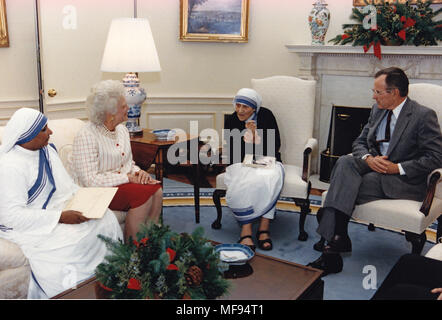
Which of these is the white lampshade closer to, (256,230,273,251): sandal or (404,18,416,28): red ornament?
(256,230,273,251): sandal

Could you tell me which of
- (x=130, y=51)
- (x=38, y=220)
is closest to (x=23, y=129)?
(x=38, y=220)

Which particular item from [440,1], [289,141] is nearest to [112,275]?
[289,141]

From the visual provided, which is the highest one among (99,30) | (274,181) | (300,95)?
(99,30)

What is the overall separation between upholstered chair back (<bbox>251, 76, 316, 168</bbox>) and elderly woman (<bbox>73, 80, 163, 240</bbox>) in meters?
1.31

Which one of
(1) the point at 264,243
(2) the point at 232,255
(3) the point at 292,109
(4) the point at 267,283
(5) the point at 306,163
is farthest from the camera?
(3) the point at 292,109

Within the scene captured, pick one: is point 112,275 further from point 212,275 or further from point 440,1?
point 440,1

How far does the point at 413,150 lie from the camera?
3.18 meters

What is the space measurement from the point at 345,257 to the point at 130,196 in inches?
60.9

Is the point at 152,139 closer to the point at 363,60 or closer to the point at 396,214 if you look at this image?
the point at 396,214

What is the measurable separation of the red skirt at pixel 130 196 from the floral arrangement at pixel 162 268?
114 centimetres

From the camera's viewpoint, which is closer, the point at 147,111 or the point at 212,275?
the point at 212,275

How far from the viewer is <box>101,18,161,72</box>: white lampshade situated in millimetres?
3799
